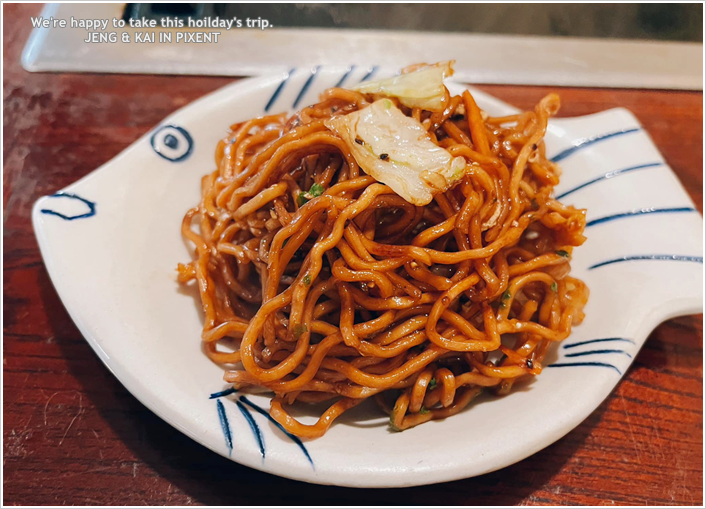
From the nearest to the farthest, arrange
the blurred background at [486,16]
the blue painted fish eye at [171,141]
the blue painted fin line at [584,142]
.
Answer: the blue painted fish eye at [171,141] → the blue painted fin line at [584,142] → the blurred background at [486,16]

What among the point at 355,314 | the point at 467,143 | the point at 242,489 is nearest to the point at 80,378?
the point at 242,489

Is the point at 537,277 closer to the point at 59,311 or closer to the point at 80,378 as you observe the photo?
the point at 80,378

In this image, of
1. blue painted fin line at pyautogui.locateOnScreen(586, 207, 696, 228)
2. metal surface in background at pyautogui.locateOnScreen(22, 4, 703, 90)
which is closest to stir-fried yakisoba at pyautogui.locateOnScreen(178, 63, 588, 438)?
blue painted fin line at pyautogui.locateOnScreen(586, 207, 696, 228)

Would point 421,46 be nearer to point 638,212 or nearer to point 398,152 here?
point 638,212

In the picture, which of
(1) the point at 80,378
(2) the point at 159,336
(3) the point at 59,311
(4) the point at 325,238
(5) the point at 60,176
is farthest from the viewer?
(5) the point at 60,176

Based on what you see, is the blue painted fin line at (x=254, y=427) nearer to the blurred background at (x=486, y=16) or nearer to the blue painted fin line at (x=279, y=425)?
the blue painted fin line at (x=279, y=425)

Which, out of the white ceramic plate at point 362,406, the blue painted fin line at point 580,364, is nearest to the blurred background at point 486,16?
the white ceramic plate at point 362,406

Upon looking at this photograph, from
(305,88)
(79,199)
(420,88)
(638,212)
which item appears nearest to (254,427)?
(79,199)
